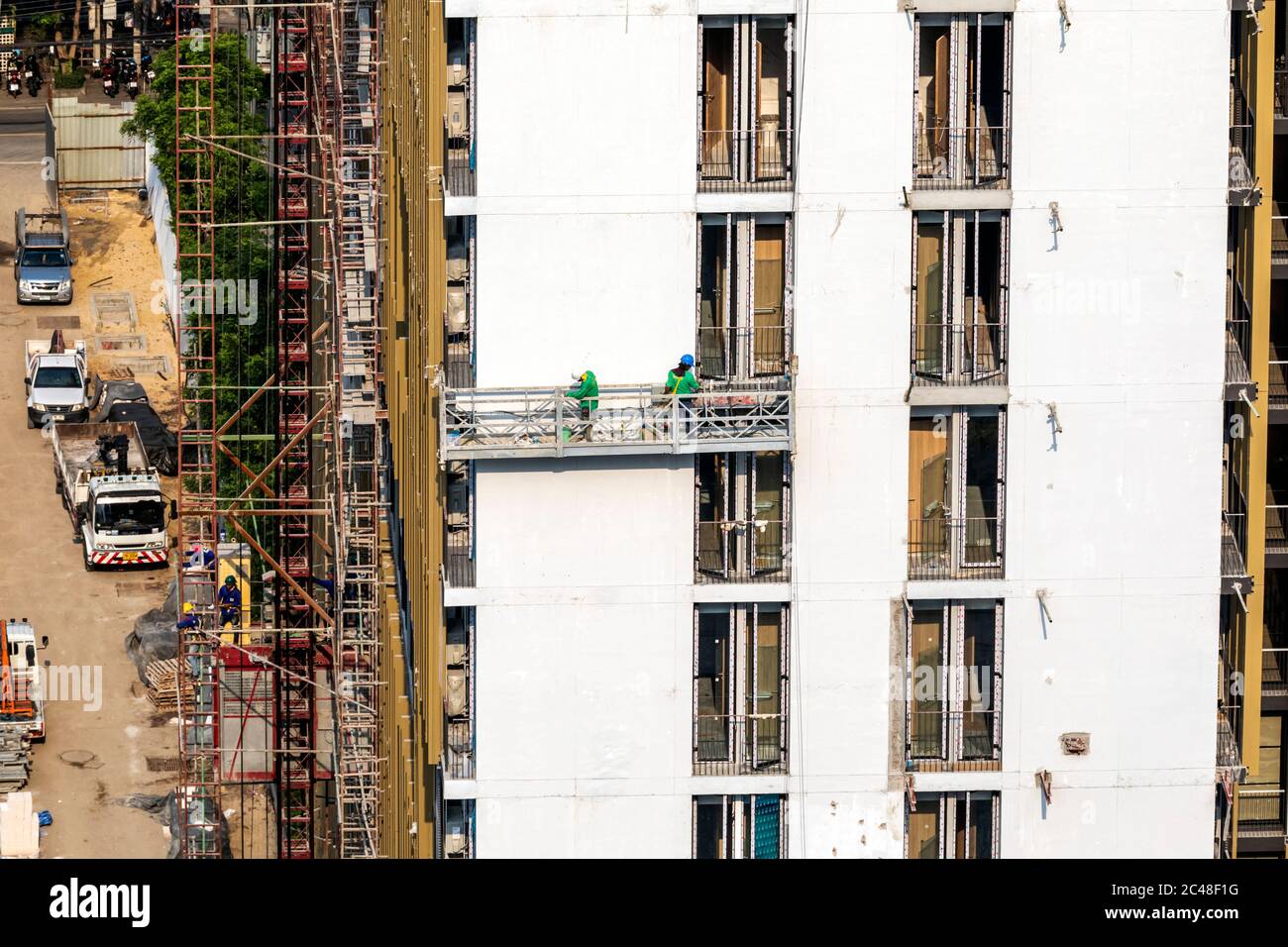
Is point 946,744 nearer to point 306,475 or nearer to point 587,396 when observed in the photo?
point 587,396

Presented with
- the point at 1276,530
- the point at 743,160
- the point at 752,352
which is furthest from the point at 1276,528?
the point at 743,160

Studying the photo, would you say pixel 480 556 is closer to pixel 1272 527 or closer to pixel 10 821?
pixel 1272 527

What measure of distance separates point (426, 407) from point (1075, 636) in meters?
10.5

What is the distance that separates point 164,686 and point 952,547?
41.4 meters

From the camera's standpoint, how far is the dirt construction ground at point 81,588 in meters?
68.8

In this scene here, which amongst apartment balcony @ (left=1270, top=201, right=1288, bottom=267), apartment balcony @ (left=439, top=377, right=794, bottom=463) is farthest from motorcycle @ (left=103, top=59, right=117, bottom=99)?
apartment balcony @ (left=439, top=377, right=794, bottom=463)

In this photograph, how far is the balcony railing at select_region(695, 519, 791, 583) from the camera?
35.3 metres

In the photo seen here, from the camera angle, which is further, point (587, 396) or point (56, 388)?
point (56, 388)

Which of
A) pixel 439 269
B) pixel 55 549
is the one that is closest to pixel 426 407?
pixel 439 269

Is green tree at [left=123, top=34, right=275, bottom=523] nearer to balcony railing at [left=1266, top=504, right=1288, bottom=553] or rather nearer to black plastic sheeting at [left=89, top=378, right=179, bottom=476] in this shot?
black plastic sheeting at [left=89, top=378, right=179, bottom=476]

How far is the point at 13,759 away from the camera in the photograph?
6919cm

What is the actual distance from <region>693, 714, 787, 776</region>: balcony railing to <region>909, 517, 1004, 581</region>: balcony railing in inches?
102

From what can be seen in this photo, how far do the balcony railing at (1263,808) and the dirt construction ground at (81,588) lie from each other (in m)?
29.6

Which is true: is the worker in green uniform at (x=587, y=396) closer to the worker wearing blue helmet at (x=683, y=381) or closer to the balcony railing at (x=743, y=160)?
the worker wearing blue helmet at (x=683, y=381)
